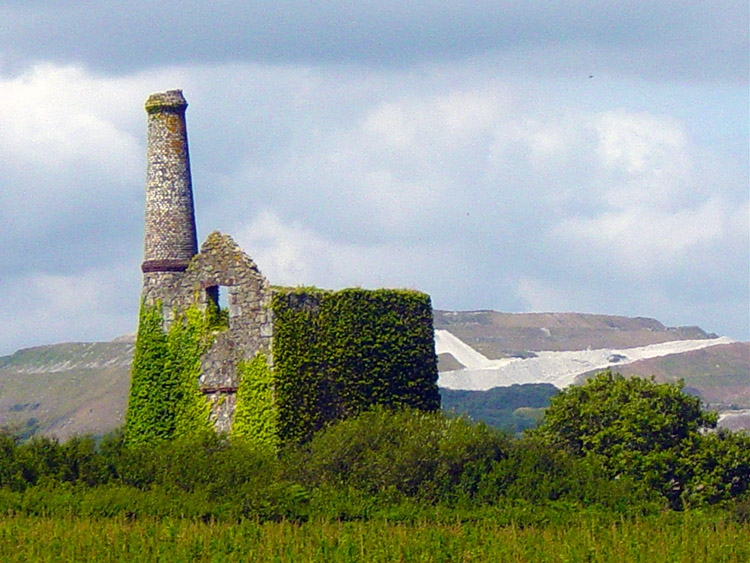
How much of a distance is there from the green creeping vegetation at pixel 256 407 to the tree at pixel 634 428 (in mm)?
7876

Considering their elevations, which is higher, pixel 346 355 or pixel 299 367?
pixel 346 355

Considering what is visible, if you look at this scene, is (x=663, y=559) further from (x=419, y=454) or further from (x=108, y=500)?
(x=108, y=500)

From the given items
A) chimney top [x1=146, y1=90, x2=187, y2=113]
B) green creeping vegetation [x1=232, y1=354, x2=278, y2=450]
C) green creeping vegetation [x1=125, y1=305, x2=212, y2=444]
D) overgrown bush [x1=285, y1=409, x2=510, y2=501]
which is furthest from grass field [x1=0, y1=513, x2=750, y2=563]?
chimney top [x1=146, y1=90, x2=187, y2=113]

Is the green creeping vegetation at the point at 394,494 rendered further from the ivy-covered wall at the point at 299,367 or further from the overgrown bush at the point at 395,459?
the ivy-covered wall at the point at 299,367

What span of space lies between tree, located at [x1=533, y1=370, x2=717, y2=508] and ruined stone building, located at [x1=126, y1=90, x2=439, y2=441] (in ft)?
16.3

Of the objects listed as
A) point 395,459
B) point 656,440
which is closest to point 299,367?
point 395,459

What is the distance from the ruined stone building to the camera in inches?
1201

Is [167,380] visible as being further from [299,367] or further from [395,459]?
[395,459]

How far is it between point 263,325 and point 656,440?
10.9 m

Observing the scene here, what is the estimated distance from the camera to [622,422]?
3506cm

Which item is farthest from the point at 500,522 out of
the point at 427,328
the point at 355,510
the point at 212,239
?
the point at 212,239

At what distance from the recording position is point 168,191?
109 ft

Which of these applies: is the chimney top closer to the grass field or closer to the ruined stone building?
the ruined stone building

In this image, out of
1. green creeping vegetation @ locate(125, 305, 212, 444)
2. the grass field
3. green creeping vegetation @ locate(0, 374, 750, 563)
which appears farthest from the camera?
green creeping vegetation @ locate(125, 305, 212, 444)
